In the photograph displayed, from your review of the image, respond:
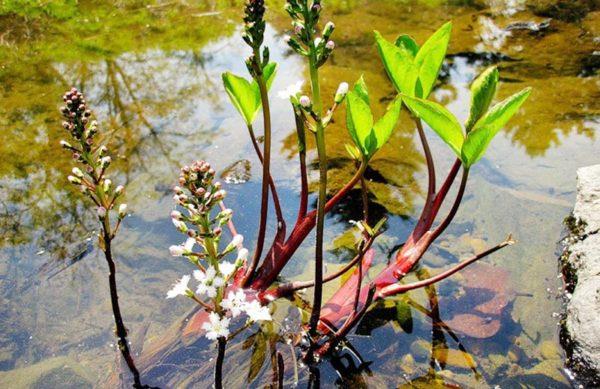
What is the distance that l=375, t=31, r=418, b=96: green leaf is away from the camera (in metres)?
2.46

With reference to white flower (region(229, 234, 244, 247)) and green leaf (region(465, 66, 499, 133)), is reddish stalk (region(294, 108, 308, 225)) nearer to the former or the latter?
white flower (region(229, 234, 244, 247))

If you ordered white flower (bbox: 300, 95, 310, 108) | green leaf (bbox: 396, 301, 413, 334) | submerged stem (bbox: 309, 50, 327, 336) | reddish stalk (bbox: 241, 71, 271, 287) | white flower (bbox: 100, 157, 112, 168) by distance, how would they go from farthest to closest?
1. green leaf (bbox: 396, 301, 413, 334)
2. reddish stalk (bbox: 241, 71, 271, 287)
3. white flower (bbox: 100, 157, 112, 168)
4. submerged stem (bbox: 309, 50, 327, 336)
5. white flower (bbox: 300, 95, 310, 108)

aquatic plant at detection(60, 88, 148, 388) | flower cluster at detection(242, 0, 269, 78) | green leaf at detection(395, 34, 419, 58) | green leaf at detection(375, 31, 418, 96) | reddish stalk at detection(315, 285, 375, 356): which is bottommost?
reddish stalk at detection(315, 285, 375, 356)

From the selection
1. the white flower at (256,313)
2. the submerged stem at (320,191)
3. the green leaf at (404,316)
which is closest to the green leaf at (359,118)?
the submerged stem at (320,191)

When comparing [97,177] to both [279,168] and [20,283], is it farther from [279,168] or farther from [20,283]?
[279,168]

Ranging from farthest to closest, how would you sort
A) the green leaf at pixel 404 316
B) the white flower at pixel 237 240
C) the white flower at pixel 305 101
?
1. the green leaf at pixel 404 316
2. the white flower at pixel 237 240
3. the white flower at pixel 305 101

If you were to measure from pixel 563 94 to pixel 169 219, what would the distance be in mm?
3494

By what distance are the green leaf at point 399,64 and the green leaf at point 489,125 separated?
443 mm

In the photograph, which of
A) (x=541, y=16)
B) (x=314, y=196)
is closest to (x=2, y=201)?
(x=314, y=196)

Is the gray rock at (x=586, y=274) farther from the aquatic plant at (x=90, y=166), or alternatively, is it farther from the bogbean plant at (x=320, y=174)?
the aquatic plant at (x=90, y=166)

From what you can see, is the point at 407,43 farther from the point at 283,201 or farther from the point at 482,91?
the point at 283,201

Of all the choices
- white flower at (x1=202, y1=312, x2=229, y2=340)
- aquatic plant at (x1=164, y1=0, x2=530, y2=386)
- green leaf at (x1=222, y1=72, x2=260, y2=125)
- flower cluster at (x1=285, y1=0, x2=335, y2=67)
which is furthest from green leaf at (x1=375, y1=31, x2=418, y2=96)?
white flower at (x1=202, y1=312, x2=229, y2=340)

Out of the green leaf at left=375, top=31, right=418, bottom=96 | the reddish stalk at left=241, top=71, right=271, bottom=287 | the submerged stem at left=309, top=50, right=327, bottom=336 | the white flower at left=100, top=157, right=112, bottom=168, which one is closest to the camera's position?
the submerged stem at left=309, top=50, right=327, bottom=336

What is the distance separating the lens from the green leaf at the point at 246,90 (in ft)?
8.50
